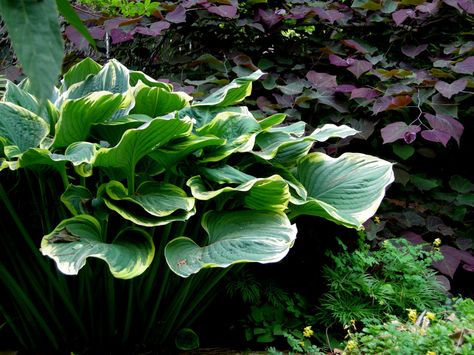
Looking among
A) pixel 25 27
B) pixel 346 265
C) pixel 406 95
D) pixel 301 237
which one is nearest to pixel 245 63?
pixel 406 95

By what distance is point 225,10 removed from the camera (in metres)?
2.33

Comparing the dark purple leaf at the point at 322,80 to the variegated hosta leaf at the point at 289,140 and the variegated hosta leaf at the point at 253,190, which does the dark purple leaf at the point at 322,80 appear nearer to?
the variegated hosta leaf at the point at 289,140

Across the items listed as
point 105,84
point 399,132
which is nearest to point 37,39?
point 105,84

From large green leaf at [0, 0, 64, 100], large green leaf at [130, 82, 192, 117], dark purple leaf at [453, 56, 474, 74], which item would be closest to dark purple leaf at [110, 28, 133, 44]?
large green leaf at [130, 82, 192, 117]

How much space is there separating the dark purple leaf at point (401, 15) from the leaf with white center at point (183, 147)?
1345 millimetres

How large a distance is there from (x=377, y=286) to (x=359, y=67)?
1019 mm

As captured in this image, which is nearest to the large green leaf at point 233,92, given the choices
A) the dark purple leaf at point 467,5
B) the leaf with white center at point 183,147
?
the leaf with white center at point 183,147

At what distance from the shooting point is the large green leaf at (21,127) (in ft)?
4.80

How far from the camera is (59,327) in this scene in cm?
158

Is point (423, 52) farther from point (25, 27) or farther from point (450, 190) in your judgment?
point (25, 27)

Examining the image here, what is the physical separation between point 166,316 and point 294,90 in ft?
3.87

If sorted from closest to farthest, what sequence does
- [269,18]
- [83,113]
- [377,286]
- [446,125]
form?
1. [83,113]
2. [377,286]
3. [446,125]
4. [269,18]

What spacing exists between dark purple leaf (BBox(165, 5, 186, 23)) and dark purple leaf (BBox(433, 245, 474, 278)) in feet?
5.02

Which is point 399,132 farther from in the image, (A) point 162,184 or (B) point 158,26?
(B) point 158,26
